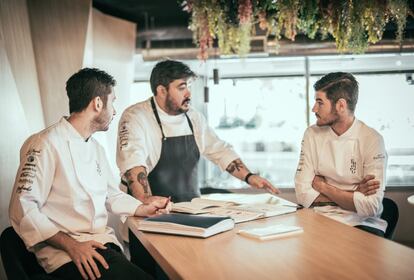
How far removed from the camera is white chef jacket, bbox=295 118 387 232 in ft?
10.3

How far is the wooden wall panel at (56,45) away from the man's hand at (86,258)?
2.34 m

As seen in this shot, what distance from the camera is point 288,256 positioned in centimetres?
194

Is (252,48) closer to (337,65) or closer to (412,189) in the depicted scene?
(337,65)

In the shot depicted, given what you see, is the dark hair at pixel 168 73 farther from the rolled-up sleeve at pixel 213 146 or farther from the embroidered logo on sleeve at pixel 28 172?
the embroidered logo on sleeve at pixel 28 172

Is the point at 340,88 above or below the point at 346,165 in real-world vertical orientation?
above

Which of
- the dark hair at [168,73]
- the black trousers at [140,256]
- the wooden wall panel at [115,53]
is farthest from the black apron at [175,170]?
the wooden wall panel at [115,53]

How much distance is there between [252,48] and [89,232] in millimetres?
3626

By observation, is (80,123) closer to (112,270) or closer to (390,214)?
(112,270)

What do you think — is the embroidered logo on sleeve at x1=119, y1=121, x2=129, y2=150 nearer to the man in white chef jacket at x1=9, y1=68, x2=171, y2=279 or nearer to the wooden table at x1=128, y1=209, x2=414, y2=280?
the man in white chef jacket at x1=9, y1=68, x2=171, y2=279

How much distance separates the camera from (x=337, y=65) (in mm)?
6551

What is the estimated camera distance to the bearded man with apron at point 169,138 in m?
3.42

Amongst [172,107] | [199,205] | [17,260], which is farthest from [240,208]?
[17,260]

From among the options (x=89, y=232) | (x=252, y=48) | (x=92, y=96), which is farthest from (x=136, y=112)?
(x=252, y=48)

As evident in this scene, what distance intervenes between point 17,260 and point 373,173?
205cm
